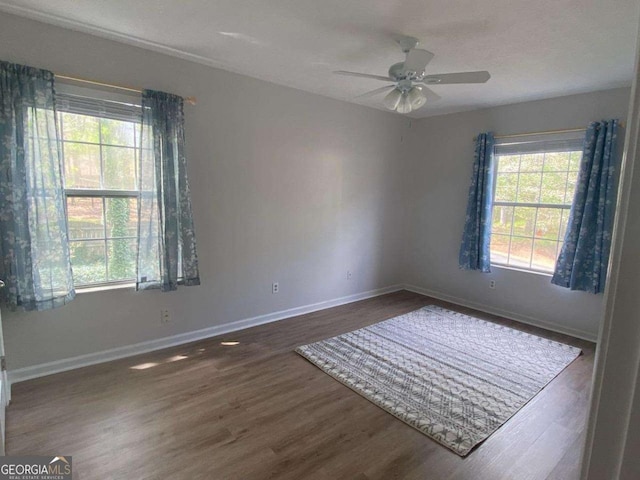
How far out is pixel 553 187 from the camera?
396 centimetres

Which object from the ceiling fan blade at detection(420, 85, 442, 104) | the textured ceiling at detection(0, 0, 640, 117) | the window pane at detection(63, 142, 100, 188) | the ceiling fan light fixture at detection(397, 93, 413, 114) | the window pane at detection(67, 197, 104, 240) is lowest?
the window pane at detection(67, 197, 104, 240)

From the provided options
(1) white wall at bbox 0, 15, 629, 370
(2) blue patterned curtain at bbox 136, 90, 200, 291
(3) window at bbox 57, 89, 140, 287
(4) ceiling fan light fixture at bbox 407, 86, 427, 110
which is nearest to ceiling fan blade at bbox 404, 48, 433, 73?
(4) ceiling fan light fixture at bbox 407, 86, 427, 110

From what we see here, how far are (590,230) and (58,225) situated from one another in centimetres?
484

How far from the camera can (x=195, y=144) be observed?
319 centimetres

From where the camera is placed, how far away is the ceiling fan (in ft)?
7.84

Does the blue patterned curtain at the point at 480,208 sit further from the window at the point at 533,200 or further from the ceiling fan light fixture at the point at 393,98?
the ceiling fan light fixture at the point at 393,98

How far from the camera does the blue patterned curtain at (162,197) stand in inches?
A: 113

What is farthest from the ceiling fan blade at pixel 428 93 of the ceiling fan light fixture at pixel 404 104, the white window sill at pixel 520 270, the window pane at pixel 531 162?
the white window sill at pixel 520 270

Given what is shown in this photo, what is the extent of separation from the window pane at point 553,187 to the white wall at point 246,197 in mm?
1858

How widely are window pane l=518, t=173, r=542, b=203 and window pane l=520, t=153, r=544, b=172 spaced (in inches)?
2.3

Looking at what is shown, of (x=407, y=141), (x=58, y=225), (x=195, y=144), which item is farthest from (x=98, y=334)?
(x=407, y=141)

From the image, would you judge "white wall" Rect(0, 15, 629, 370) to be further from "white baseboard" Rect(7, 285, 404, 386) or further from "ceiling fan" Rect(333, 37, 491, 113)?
"ceiling fan" Rect(333, 37, 491, 113)

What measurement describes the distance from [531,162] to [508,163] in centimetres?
26

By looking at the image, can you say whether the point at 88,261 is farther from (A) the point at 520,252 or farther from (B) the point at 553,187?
(B) the point at 553,187
